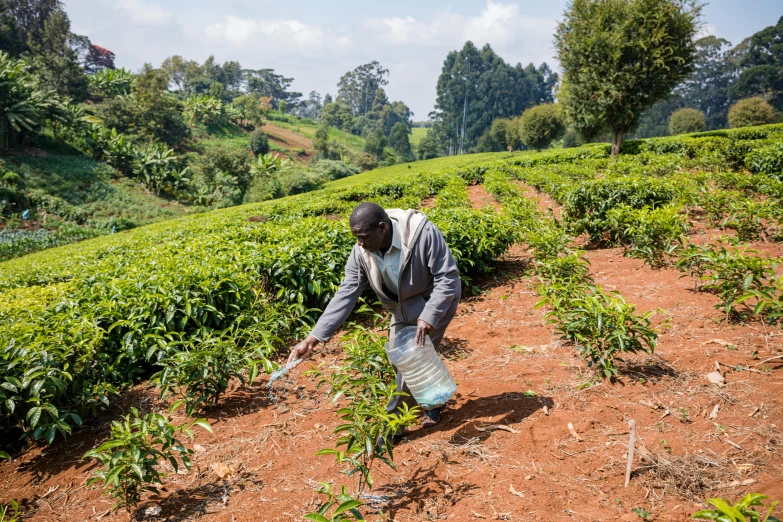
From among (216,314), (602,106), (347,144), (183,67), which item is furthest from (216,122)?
(216,314)

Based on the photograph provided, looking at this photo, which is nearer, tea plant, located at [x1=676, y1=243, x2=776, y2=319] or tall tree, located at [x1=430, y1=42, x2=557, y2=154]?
tea plant, located at [x1=676, y1=243, x2=776, y2=319]

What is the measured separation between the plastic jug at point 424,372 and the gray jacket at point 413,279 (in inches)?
8.9

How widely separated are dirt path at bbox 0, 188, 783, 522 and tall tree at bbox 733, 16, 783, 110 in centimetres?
8323

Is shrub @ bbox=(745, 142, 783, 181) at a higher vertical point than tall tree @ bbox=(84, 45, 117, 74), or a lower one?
lower

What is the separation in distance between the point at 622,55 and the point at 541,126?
24570 mm

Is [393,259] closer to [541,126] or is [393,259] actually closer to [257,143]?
[541,126]

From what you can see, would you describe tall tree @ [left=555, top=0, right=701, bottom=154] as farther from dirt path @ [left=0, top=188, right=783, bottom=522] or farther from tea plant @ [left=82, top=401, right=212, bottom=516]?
tea plant @ [left=82, top=401, right=212, bottom=516]

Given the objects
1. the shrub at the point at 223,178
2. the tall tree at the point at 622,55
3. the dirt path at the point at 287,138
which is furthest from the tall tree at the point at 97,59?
the tall tree at the point at 622,55

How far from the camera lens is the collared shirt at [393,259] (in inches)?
118

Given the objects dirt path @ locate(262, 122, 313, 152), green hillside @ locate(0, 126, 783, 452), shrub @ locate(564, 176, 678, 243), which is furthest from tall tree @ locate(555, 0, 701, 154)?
dirt path @ locate(262, 122, 313, 152)

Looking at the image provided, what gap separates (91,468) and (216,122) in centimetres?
5926

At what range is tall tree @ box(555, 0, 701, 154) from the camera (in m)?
19.6

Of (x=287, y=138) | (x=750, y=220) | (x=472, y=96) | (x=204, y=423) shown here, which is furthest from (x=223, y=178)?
(x=472, y=96)

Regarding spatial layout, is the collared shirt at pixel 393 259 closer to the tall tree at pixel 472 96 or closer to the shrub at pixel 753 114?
the shrub at pixel 753 114
